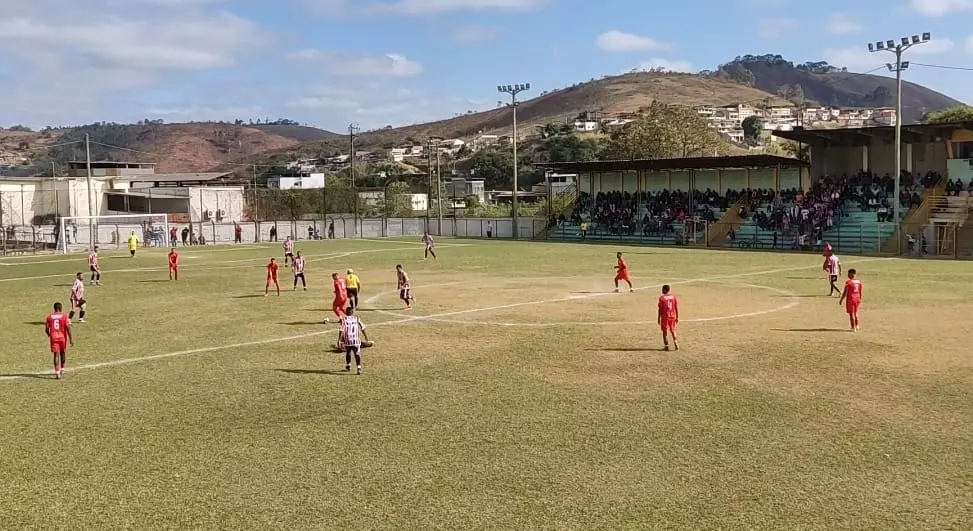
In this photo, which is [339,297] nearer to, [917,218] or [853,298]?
[853,298]

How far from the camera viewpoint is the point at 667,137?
296ft

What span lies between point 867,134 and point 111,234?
203ft

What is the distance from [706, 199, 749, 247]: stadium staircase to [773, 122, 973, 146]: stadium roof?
7.12 metres

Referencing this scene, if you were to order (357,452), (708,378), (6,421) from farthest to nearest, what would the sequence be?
(708,378) < (6,421) < (357,452)

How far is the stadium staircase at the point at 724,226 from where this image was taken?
204 ft

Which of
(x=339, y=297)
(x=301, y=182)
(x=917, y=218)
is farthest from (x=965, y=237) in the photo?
(x=301, y=182)

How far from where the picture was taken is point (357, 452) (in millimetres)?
11945

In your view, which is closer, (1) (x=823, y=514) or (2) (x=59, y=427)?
(1) (x=823, y=514)

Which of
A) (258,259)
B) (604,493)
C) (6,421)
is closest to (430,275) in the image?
(258,259)

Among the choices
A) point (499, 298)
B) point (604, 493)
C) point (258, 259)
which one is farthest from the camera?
point (258, 259)

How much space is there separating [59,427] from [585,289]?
71.7ft

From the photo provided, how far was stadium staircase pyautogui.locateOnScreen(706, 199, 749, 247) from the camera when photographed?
62.3 m

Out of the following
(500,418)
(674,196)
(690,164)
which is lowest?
(500,418)

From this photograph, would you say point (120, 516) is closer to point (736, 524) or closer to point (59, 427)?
point (59, 427)
